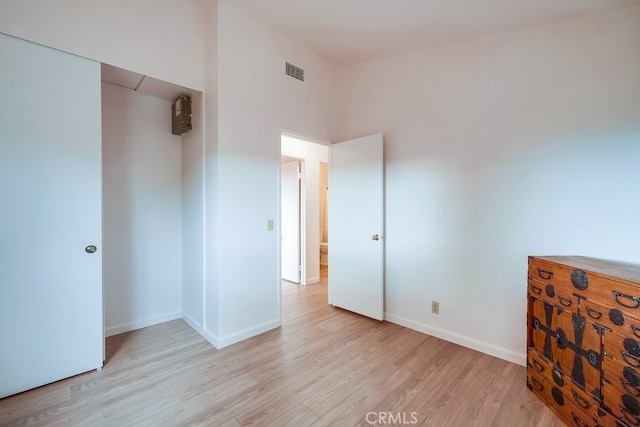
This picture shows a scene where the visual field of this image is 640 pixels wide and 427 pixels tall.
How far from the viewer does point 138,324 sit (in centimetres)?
290

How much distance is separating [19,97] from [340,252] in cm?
304

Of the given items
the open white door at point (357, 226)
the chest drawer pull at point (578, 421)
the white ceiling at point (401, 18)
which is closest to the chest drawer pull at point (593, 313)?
the chest drawer pull at point (578, 421)

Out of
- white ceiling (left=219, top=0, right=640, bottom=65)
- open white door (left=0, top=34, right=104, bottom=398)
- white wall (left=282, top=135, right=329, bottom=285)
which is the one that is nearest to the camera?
open white door (left=0, top=34, right=104, bottom=398)

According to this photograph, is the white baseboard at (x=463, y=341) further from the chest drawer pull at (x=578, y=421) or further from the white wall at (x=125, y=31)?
A: the white wall at (x=125, y=31)

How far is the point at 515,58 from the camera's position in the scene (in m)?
2.32

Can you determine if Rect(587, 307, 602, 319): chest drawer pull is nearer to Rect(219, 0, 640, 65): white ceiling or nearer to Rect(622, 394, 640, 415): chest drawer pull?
Rect(622, 394, 640, 415): chest drawer pull

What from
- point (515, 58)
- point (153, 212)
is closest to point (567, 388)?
point (515, 58)

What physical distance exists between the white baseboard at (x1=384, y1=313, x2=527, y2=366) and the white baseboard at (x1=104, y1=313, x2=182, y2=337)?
2.45 m

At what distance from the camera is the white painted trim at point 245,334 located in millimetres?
2504

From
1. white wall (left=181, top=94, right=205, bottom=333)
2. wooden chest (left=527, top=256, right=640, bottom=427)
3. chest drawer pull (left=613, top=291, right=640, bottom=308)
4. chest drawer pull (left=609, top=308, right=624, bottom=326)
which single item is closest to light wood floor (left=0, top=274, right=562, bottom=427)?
wooden chest (left=527, top=256, right=640, bottom=427)

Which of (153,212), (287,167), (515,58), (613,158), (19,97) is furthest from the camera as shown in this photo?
(287,167)

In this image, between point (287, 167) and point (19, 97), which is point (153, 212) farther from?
point (287, 167)
